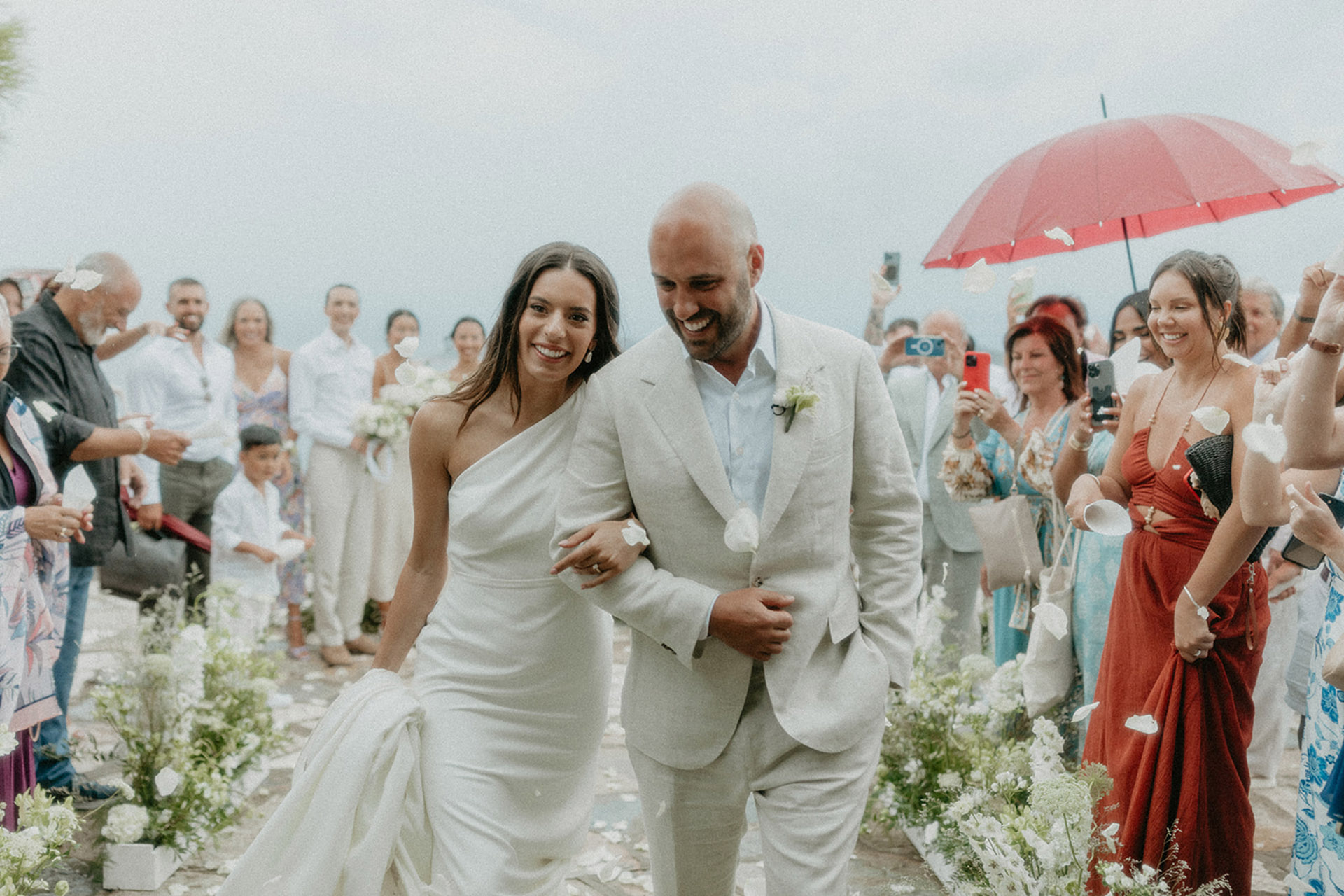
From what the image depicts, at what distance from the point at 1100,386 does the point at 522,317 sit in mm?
2278

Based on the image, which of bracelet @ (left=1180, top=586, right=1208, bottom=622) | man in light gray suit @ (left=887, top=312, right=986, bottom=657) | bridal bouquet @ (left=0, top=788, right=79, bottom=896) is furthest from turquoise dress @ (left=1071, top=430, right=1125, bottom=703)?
bridal bouquet @ (left=0, top=788, right=79, bottom=896)

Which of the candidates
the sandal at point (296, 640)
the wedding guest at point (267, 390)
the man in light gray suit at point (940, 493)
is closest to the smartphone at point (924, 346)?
the man in light gray suit at point (940, 493)

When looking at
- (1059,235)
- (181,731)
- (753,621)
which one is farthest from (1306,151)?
(181,731)

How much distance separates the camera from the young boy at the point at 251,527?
21.9 ft

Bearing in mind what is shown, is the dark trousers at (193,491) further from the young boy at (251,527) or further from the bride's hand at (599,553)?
the bride's hand at (599,553)

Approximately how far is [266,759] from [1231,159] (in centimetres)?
531

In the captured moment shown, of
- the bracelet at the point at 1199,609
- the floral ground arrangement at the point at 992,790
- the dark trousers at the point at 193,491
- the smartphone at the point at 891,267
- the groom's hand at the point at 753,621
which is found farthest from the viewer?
the dark trousers at the point at 193,491

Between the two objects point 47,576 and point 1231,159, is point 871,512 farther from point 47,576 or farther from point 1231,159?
point 47,576

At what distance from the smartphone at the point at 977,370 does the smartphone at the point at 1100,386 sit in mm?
670

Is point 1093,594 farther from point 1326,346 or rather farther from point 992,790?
point 1326,346

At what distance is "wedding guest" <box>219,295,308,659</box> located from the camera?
8.18m

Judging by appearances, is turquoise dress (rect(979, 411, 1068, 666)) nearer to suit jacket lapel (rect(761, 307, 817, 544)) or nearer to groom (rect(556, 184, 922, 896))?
groom (rect(556, 184, 922, 896))

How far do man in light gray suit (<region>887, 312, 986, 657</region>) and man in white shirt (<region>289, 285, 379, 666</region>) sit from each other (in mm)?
3941

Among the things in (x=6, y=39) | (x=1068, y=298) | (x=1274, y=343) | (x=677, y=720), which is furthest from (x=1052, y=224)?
(x=6, y=39)
